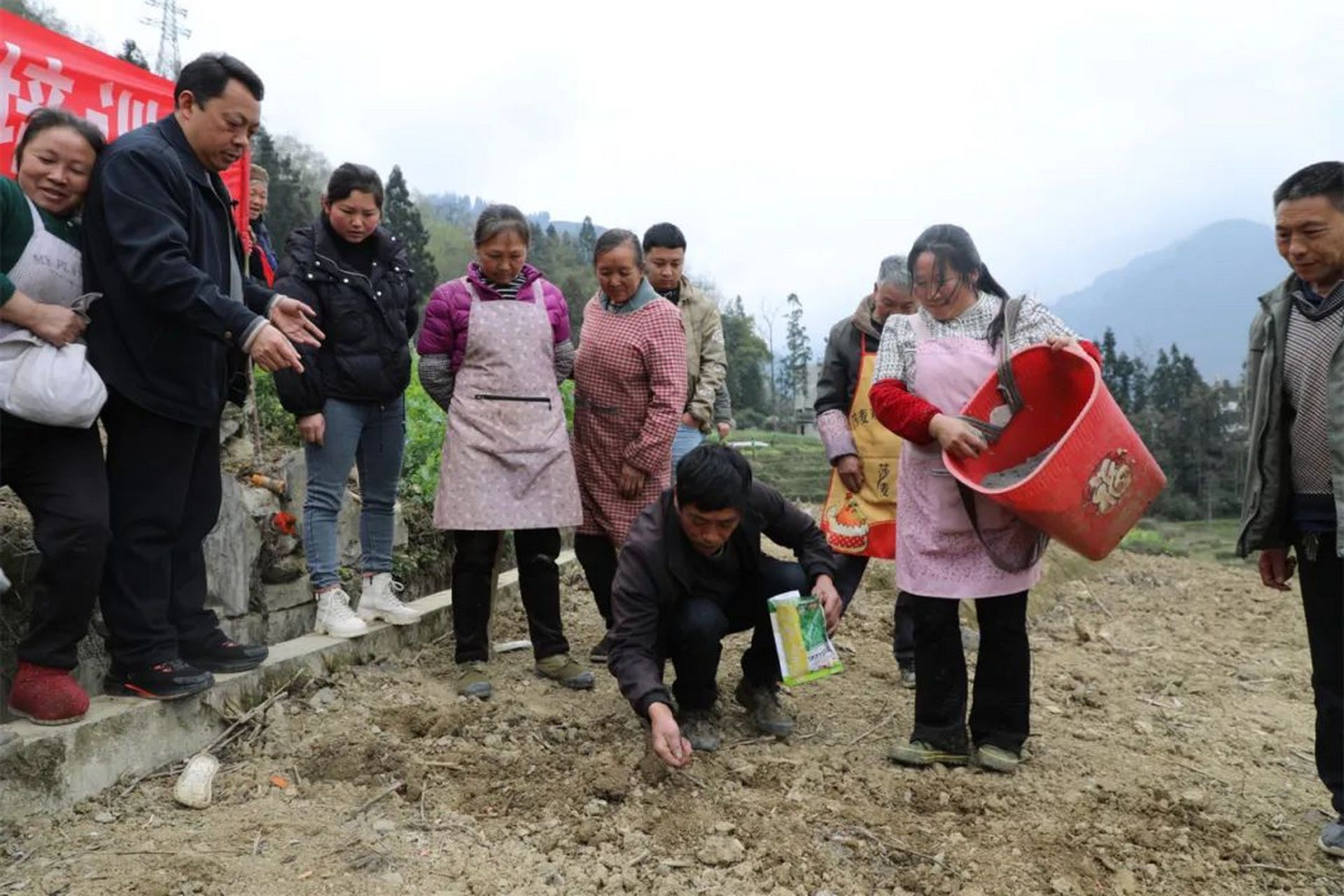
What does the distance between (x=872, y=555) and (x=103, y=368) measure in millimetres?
2629

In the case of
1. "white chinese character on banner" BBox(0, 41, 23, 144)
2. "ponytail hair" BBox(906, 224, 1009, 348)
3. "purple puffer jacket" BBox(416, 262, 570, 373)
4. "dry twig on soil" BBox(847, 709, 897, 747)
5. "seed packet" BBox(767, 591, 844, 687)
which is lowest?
"dry twig on soil" BBox(847, 709, 897, 747)

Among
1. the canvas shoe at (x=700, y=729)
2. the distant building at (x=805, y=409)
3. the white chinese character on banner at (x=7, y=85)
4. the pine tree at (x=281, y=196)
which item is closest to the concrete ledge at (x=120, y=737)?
the canvas shoe at (x=700, y=729)

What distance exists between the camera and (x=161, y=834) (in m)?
2.41

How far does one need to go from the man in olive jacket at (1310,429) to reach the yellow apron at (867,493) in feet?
4.18

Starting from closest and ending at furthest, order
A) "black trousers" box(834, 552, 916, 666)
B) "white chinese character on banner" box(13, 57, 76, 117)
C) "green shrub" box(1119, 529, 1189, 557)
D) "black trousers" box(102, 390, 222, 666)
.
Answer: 1. "black trousers" box(102, 390, 222, 666)
2. "black trousers" box(834, 552, 916, 666)
3. "white chinese character on banner" box(13, 57, 76, 117)
4. "green shrub" box(1119, 529, 1189, 557)

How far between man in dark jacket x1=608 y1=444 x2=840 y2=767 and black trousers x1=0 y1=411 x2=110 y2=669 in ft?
4.55

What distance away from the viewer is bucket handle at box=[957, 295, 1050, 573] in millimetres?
2811

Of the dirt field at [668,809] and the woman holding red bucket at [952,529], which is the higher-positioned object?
the woman holding red bucket at [952,529]

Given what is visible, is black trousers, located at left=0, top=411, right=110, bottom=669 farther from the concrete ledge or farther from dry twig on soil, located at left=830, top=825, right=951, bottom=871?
dry twig on soil, located at left=830, top=825, right=951, bottom=871

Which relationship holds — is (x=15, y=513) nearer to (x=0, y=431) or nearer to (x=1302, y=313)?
(x=0, y=431)

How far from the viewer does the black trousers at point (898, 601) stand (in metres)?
3.87

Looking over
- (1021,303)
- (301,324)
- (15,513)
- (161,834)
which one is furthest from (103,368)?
(1021,303)

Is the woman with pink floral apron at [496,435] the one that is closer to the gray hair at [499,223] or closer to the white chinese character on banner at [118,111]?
the gray hair at [499,223]

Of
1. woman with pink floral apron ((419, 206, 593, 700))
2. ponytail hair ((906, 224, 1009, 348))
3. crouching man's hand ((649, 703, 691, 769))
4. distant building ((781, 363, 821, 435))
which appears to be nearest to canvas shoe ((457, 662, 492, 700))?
woman with pink floral apron ((419, 206, 593, 700))
